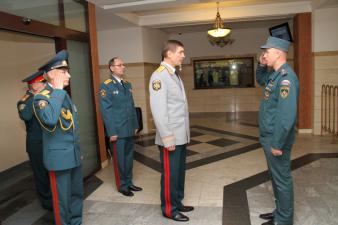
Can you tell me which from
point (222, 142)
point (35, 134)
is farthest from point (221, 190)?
point (222, 142)

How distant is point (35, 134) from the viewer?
10.4 ft

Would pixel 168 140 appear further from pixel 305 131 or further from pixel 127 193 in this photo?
pixel 305 131

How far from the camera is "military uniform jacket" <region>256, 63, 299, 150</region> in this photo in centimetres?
232

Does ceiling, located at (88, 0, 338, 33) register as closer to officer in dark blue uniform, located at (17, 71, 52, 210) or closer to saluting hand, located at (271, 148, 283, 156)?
officer in dark blue uniform, located at (17, 71, 52, 210)

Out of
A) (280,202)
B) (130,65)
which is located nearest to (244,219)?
(280,202)

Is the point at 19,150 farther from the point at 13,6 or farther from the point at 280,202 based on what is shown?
the point at 280,202

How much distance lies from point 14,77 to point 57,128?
309 cm

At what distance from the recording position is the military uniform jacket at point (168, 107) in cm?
264

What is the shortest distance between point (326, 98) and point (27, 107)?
18.7 ft

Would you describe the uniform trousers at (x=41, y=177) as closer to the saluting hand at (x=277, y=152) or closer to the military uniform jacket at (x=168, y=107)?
the military uniform jacket at (x=168, y=107)

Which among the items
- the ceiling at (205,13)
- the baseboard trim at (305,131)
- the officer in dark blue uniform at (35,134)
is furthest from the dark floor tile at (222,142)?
the officer in dark blue uniform at (35,134)

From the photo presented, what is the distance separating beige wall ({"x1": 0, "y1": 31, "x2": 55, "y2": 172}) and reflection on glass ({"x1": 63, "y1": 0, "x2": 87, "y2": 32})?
2.67ft

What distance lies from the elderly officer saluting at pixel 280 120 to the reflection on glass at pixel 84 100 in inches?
97.4

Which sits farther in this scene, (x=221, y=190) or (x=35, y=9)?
(x=221, y=190)
